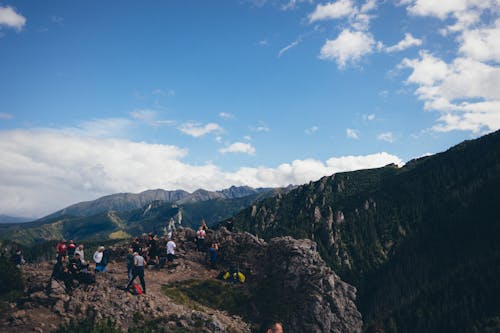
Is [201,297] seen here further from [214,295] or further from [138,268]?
[138,268]

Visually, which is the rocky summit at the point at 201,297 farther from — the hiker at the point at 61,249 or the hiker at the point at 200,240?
the hiker at the point at 61,249

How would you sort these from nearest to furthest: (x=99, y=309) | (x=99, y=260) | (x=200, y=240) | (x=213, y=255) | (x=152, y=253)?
(x=99, y=309) → (x=99, y=260) → (x=152, y=253) → (x=213, y=255) → (x=200, y=240)

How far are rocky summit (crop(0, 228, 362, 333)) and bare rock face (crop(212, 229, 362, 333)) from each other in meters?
0.10

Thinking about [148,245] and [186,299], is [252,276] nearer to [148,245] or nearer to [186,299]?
[186,299]

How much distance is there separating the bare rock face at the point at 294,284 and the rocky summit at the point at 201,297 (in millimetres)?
102

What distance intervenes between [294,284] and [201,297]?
36.1 ft

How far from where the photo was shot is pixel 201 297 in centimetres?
3797

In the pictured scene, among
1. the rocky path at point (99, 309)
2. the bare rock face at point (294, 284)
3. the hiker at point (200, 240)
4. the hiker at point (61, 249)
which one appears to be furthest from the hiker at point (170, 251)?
the hiker at point (61, 249)

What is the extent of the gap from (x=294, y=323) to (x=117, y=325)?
19.1 meters

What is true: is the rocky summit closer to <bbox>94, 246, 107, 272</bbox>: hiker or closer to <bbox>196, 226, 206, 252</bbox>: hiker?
<bbox>196, 226, 206, 252</bbox>: hiker

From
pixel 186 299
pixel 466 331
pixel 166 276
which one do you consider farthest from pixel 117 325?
pixel 466 331

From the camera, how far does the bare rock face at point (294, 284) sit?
3994 cm

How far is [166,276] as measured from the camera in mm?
41188

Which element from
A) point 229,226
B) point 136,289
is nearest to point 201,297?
point 136,289
